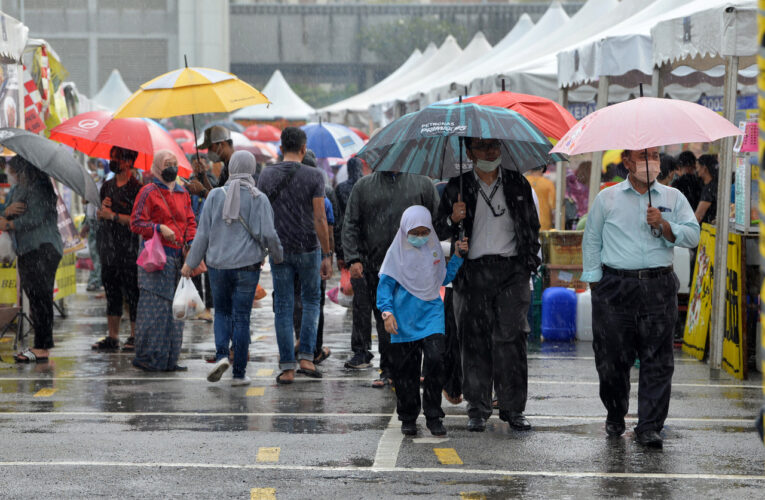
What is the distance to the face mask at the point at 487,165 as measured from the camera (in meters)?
7.91

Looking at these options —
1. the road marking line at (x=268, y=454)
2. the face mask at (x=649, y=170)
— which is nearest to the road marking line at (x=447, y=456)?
the road marking line at (x=268, y=454)

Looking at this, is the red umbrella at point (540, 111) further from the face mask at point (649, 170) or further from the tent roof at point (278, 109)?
the tent roof at point (278, 109)

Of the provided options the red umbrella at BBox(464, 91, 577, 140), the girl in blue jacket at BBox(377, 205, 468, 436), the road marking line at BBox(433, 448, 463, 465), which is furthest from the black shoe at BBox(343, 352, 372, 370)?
the road marking line at BBox(433, 448, 463, 465)

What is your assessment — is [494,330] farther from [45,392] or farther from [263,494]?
[45,392]

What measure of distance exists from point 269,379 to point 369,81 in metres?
79.3

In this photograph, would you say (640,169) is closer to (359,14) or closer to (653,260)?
(653,260)

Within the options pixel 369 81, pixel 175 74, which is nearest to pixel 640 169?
pixel 175 74

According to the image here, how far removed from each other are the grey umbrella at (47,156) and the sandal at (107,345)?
1.68m

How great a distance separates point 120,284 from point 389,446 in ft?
A: 16.2

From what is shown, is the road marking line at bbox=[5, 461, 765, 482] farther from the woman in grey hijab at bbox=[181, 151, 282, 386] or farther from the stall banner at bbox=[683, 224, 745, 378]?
the stall banner at bbox=[683, 224, 745, 378]

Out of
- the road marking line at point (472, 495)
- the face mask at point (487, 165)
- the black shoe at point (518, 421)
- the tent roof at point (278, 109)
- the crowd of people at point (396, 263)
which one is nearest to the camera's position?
the road marking line at point (472, 495)

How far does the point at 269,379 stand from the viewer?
33.8 ft

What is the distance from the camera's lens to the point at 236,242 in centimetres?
973

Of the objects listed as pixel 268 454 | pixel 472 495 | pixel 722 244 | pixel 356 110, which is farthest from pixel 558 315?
pixel 356 110
